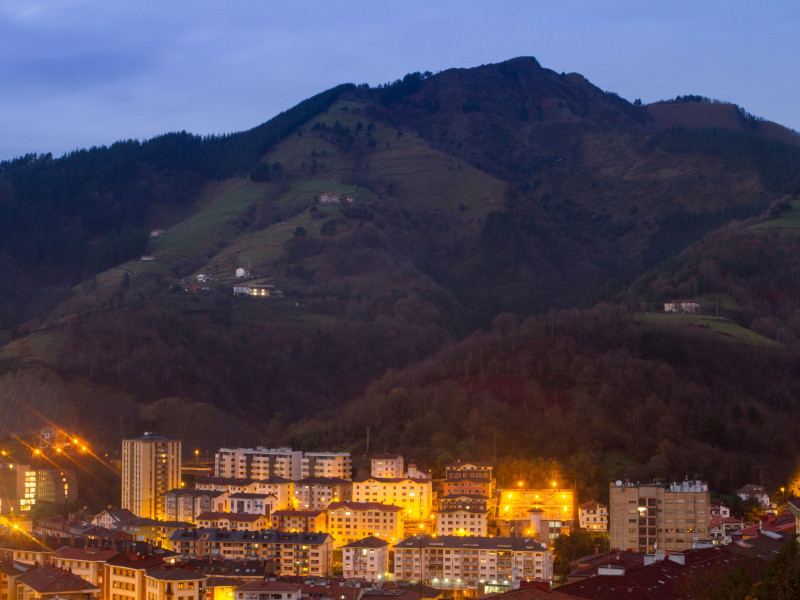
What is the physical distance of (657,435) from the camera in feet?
196

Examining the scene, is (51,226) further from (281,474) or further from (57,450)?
Result: (281,474)

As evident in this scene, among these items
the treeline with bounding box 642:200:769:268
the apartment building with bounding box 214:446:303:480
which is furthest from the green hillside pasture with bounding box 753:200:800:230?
the apartment building with bounding box 214:446:303:480

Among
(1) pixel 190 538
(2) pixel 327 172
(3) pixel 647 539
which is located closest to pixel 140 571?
(1) pixel 190 538

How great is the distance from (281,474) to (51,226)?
266ft

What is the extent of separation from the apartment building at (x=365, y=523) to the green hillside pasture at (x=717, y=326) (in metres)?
24.8

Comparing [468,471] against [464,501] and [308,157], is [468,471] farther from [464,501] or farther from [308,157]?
[308,157]

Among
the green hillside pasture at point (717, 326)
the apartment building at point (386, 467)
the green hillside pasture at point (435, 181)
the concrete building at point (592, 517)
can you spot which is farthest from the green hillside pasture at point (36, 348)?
the green hillside pasture at point (435, 181)

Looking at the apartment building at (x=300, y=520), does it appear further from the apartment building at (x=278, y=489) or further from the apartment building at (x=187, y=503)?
the apartment building at (x=187, y=503)

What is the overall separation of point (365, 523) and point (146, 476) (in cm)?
1329

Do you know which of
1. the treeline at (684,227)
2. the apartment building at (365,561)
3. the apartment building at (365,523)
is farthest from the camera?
the treeline at (684,227)

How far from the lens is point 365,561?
47250mm

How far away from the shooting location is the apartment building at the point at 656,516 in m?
48.8

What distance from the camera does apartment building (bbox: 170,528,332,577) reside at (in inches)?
1887

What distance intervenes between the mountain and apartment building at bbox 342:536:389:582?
45.0 ft
